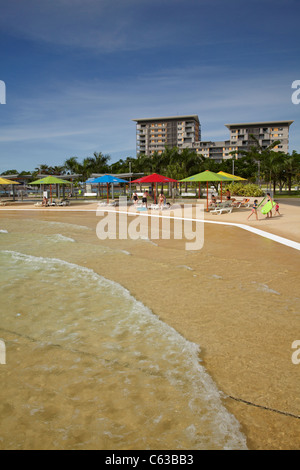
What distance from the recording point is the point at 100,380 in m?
3.85

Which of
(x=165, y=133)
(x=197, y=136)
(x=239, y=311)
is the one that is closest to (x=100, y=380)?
(x=239, y=311)

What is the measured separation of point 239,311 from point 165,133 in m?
126

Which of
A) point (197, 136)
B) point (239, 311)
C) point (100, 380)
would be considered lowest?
point (100, 380)

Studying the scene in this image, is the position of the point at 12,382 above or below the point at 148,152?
below

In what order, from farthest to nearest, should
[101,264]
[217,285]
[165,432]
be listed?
[101,264] → [217,285] → [165,432]

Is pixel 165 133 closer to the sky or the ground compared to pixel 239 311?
closer to the sky

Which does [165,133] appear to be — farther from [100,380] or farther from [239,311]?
[100,380]

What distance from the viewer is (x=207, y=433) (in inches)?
119

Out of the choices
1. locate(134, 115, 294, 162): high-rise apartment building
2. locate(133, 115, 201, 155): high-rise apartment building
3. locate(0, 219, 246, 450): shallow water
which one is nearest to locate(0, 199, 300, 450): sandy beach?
locate(0, 219, 246, 450): shallow water

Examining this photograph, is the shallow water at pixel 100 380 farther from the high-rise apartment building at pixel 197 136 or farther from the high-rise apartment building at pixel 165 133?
the high-rise apartment building at pixel 165 133

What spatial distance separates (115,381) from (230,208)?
19282 millimetres

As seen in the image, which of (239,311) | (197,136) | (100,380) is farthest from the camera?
(197,136)
